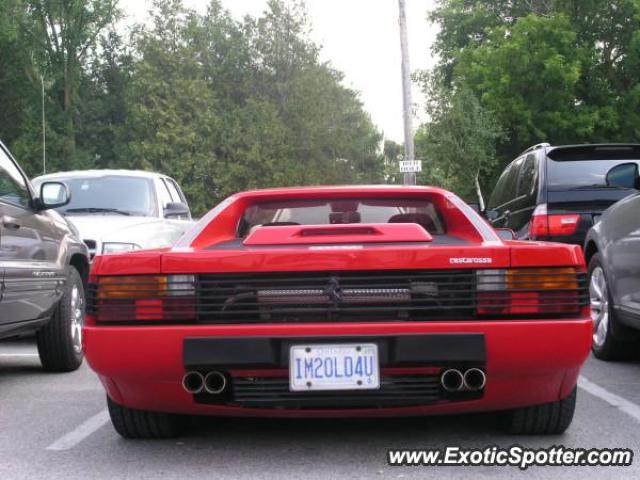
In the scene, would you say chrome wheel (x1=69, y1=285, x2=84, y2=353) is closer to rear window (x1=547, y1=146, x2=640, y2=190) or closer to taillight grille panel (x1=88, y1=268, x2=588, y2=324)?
taillight grille panel (x1=88, y1=268, x2=588, y2=324)

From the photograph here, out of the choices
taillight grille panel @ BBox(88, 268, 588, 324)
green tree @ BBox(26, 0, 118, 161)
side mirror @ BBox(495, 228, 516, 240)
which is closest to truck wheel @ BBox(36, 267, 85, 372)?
taillight grille panel @ BBox(88, 268, 588, 324)

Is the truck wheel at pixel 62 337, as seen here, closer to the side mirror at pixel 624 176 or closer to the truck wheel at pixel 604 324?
the truck wheel at pixel 604 324

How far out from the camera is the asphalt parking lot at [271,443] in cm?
393

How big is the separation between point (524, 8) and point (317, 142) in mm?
24318

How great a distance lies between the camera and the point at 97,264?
4168mm

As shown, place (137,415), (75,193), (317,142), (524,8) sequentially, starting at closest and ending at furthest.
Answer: (137,415) < (75,193) < (524,8) < (317,142)

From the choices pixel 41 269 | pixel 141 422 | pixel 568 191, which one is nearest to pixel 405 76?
pixel 568 191

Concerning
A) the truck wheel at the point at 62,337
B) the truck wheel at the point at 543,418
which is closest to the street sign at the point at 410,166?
the truck wheel at the point at 62,337

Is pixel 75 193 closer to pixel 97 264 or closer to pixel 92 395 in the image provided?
pixel 92 395

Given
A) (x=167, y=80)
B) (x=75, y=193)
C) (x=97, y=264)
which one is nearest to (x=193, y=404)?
(x=97, y=264)

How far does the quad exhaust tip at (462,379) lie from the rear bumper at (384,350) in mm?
Result: 35

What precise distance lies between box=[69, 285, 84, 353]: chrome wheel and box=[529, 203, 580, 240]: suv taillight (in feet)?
13.1

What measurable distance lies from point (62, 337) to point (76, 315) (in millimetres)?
379

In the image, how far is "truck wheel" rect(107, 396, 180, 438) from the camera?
175 inches
